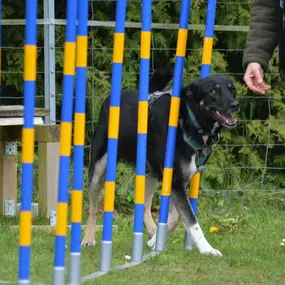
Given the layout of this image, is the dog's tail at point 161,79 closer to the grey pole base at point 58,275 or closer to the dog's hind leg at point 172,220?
the dog's hind leg at point 172,220

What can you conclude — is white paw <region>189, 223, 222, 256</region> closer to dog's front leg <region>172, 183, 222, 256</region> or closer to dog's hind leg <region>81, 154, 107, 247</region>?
dog's front leg <region>172, 183, 222, 256</region>

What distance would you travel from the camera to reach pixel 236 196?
30.6 ft

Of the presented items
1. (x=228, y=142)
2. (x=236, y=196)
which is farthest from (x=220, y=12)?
(x=236, y=196)

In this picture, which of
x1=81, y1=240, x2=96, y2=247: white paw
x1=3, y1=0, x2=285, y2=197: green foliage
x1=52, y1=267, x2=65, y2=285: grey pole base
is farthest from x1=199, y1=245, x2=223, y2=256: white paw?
x1=3, y1=0, x2=285, y2=197: green foliage

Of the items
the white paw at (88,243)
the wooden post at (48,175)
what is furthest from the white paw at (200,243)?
the wooden post at (48,175)

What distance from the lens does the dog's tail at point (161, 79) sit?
7.07m

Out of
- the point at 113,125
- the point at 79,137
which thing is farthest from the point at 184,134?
the point at 79,137

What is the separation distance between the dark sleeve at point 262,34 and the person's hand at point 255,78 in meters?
0.04

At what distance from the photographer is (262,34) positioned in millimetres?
5703

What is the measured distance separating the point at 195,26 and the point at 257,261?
3.89 m

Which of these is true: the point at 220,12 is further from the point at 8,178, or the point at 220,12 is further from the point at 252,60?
the point at 252,60

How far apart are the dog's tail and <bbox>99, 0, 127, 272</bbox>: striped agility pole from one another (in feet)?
5.63

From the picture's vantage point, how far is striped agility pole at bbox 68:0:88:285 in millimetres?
4797

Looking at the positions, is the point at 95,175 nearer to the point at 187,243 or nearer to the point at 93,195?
the point at 93,195
